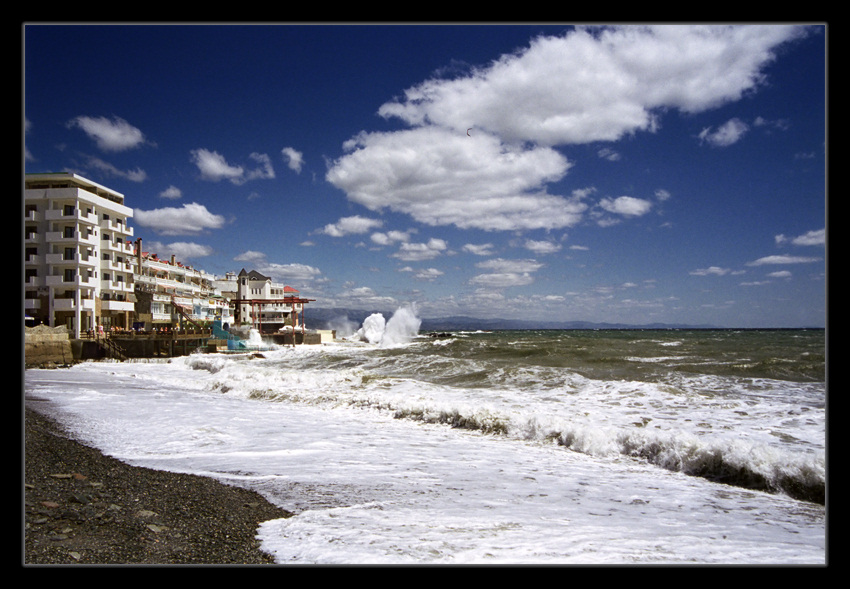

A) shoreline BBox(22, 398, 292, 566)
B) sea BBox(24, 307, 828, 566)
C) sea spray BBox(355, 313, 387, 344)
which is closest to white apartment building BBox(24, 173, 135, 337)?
sea BBox(24, 307, 828, 566)

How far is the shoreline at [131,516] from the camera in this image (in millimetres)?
2996

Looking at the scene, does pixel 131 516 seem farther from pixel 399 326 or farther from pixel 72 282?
pixel 399 326

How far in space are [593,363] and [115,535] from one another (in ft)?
57.0

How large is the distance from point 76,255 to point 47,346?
365cm

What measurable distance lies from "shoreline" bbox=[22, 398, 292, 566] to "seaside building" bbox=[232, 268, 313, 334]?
42797 millimetres

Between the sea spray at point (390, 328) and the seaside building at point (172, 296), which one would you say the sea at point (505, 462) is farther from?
the sea spray at point (390, 328)

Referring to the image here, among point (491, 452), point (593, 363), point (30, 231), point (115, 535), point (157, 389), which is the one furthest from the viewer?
point (593, 363)

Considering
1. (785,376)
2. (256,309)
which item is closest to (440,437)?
(785,376)

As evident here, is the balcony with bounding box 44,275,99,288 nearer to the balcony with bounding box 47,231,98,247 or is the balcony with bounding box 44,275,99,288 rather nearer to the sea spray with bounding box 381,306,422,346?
the balcony with bounding box 47,231,98,247

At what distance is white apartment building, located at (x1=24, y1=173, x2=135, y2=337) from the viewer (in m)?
11.4

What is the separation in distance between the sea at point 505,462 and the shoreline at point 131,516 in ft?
0.80

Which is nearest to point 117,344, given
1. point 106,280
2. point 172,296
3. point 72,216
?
point 106,280
